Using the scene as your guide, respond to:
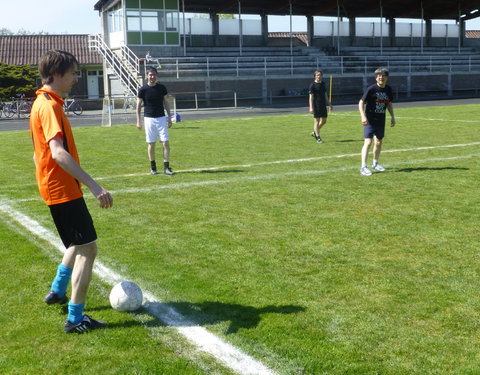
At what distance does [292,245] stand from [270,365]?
2.81 meters

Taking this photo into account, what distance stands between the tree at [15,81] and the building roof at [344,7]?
752 cm

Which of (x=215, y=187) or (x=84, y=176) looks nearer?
(x=84, y=176)

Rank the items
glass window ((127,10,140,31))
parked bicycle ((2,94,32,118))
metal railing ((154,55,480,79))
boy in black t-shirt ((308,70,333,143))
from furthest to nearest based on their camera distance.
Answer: glass window ((127,10,140,31)) < metal railing ((154,55,480,79)) < parked bicycle ((2,94,32,118)) < boy in black t-shirt ((308,70,333,143))

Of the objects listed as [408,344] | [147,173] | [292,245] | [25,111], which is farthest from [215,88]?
[408,344]

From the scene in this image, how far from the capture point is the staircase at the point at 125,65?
35847mm

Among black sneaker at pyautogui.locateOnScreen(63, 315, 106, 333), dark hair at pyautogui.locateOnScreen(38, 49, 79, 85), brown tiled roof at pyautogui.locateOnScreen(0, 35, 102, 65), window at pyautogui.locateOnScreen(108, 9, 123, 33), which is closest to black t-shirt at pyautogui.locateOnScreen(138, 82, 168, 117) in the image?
dark hair at pyautogui.locateOnScreen(38, 49, 79, 85)

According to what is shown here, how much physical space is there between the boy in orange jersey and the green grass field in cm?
36

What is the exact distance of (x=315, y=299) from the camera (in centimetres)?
479

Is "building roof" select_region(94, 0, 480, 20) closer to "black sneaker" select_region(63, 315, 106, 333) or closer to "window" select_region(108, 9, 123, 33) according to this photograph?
"window" select_region(108, 9, 123, 33)

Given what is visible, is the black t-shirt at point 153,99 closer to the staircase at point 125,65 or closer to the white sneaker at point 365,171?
the white sneaker at point 365,171

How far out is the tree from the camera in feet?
124

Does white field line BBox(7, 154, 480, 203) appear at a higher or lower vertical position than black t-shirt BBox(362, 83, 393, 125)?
lower

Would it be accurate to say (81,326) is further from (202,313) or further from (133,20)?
(133,20)

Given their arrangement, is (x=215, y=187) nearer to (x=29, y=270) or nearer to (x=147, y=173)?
(x=147, y=173)
